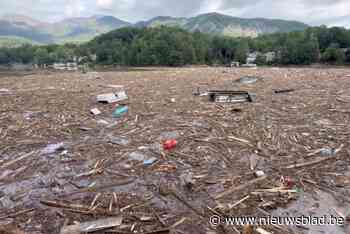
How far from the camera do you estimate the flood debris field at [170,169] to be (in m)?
2.04

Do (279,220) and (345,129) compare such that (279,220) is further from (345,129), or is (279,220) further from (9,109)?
(9,109)

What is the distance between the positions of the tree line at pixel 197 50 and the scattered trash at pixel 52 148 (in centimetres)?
3402

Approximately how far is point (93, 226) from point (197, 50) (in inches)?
1644

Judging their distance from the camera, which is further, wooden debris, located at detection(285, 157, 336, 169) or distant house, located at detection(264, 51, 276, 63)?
distant house, located at detection(264, 51, 276, 63)

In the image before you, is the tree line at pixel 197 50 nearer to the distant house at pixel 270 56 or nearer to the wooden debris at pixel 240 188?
the distant house at pixel 270 56

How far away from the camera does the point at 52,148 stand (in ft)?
11.5

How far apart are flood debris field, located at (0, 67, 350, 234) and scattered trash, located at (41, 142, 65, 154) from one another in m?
0.01

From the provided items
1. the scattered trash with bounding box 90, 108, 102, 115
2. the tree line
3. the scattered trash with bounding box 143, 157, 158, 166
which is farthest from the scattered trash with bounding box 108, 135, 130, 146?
the tree line

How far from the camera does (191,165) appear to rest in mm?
2932

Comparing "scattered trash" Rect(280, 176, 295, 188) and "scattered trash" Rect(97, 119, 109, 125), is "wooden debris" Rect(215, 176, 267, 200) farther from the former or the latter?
"scattered trash" Rect(97, 119, 109, 125)

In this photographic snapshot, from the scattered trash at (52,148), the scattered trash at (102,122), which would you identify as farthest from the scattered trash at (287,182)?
the scattered trash at (102,122)

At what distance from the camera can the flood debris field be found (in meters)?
2.04

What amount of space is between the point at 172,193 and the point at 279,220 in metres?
1.00

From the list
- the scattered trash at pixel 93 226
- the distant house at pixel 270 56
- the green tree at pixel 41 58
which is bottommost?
the scattered trash at pixel 93 226
